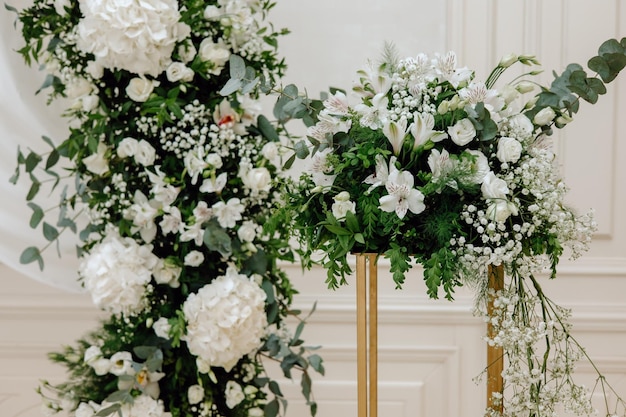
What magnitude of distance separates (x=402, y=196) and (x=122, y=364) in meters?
1.03

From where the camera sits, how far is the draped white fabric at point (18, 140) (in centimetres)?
219

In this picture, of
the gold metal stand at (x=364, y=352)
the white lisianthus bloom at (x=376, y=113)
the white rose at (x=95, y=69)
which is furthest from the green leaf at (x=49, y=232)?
the white lisianthus bloom at (x=376, y=113)

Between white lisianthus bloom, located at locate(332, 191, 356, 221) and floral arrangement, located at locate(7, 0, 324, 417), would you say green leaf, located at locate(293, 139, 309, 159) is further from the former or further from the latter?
floral arrangement, located at locate(7, 0, 324, 417)

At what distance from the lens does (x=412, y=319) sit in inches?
99.4

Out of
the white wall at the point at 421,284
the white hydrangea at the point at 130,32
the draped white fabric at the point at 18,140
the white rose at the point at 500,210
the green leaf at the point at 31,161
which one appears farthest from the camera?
the white wall at the point at 421,284

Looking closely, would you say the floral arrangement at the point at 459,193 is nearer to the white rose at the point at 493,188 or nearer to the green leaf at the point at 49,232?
the white rose at the point at 493,188

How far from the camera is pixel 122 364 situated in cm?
187

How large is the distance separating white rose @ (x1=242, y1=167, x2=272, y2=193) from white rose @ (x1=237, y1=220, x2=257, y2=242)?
10 centimetres

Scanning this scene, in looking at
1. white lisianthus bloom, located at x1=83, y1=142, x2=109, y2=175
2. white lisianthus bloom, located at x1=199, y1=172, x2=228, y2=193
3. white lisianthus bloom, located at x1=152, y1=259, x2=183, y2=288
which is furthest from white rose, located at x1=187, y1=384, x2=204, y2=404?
white lisianthus bloom, located at x1=83, y1=142, x2=109, y2=175

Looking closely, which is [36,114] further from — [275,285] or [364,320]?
[364,320]

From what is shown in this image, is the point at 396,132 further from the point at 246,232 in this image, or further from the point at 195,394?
the point at 195,394

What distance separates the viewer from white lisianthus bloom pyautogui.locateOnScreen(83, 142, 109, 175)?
189 centimetres

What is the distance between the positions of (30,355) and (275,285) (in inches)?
44.8

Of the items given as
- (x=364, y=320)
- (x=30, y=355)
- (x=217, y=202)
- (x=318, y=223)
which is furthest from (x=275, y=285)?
(x=30, y=355)
